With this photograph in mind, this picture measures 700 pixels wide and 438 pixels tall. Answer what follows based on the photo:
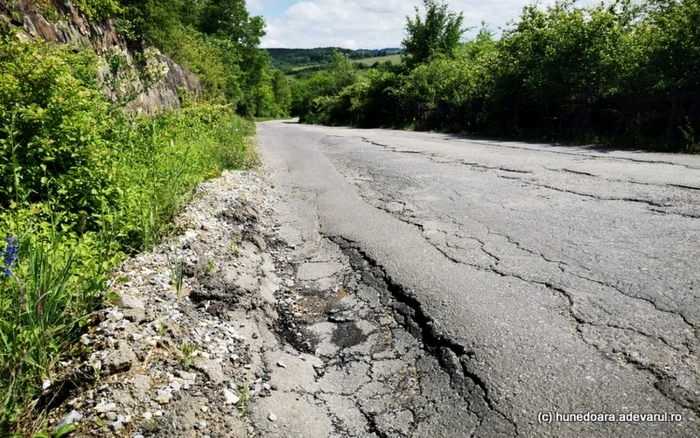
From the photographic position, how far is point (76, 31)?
6.84 m

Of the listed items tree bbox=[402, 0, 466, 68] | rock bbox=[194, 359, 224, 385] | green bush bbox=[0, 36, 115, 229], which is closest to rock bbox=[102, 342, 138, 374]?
rock bbox=[194, 359, 224, 385]

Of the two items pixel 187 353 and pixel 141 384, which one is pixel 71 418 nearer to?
pixel 141 384

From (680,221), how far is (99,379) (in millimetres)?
4939

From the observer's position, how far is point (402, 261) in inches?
149

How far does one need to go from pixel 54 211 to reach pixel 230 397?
216 cm

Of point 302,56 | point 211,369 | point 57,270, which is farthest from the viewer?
point 302,56

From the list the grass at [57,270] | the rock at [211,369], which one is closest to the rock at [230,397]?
the rock at [211,369]

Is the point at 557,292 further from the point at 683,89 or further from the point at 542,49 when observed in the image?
the point at 542,49

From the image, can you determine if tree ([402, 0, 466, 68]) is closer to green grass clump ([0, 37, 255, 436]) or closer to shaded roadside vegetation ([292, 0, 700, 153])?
shaded roadside vegetation ([292, 0, 700, 153])

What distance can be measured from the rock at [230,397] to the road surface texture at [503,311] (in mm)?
165

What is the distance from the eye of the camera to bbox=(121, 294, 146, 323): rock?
243cm

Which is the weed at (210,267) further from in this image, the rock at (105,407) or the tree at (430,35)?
the tree at (430,35)

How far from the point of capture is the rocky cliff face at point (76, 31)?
5133 millimetres

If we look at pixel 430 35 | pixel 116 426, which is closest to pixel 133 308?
pixel 116 426
